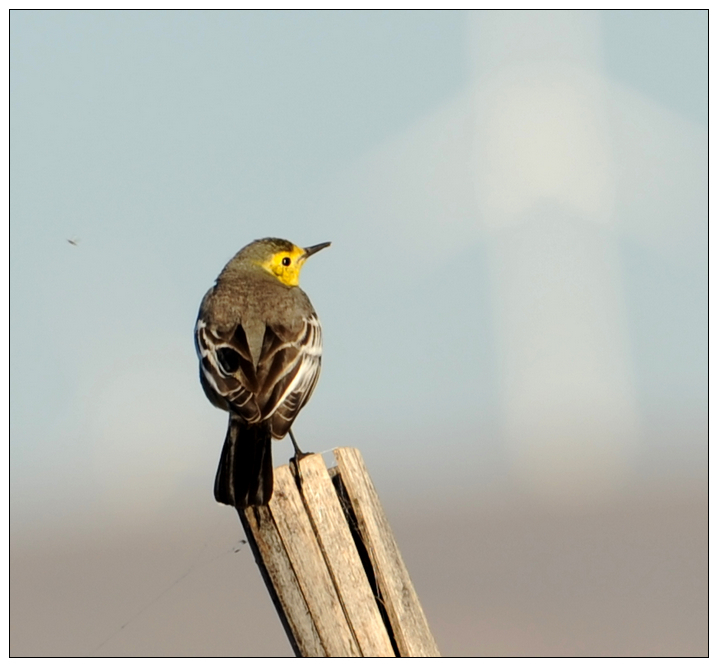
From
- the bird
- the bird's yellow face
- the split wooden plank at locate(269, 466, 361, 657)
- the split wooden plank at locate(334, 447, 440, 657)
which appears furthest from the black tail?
the bird's yellow face

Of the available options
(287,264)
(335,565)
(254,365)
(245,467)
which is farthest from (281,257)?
(335,565)

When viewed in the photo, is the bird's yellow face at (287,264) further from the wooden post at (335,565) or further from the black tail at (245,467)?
the wooden post at (335,565)

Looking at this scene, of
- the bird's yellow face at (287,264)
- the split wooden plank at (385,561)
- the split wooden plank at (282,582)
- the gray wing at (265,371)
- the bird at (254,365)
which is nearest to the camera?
the split wooden plank at (282,582)

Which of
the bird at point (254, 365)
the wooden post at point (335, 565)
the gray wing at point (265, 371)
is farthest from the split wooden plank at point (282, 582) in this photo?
the gray wing at point (265, 371)

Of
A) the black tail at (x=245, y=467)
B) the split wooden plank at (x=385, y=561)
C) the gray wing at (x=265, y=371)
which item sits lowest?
the split wooden plank at (x=385, y=561)

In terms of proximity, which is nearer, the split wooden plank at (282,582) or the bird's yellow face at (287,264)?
the split wooden plank at (282,582)
